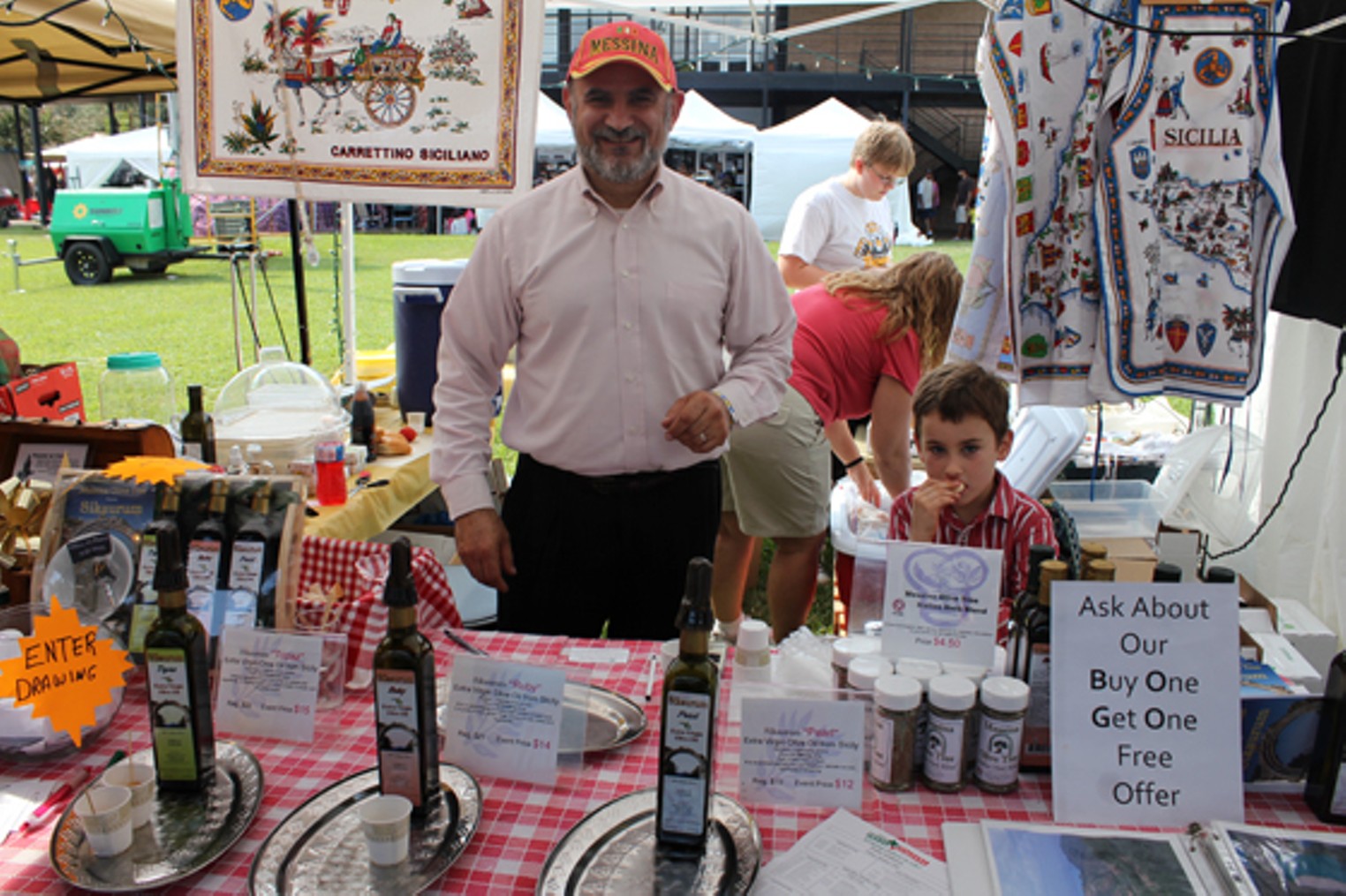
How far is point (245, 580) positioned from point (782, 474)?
5.80ft

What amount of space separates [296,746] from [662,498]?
91cm

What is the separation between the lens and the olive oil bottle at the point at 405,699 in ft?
3.41

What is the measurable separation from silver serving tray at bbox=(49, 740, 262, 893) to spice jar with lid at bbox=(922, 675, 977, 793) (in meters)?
0.83

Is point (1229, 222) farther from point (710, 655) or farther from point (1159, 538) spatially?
point (710, 655)

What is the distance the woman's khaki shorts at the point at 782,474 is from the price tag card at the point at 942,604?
1545 mm

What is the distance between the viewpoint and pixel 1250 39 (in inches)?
64.5

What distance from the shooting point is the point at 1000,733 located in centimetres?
120

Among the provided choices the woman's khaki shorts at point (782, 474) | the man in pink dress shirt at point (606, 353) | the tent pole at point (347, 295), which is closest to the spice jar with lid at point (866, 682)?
the man in pink dress shirt at point (606, 353)

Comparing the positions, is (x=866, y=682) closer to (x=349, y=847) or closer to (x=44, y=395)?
(x=349, y=847)

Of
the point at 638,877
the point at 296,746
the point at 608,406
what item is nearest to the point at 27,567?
the point at 296,746

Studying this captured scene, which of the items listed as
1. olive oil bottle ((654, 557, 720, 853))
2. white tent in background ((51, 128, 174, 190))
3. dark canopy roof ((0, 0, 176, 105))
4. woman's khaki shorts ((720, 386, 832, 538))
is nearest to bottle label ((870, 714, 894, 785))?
olive oil bottle ((654, 557, 720, 853))

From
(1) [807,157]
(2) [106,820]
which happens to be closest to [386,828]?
(2) [106,820]

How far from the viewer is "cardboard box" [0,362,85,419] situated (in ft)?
8.41

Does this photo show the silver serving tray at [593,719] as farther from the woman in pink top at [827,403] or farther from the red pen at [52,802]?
the woman in pink top at [827,403]
